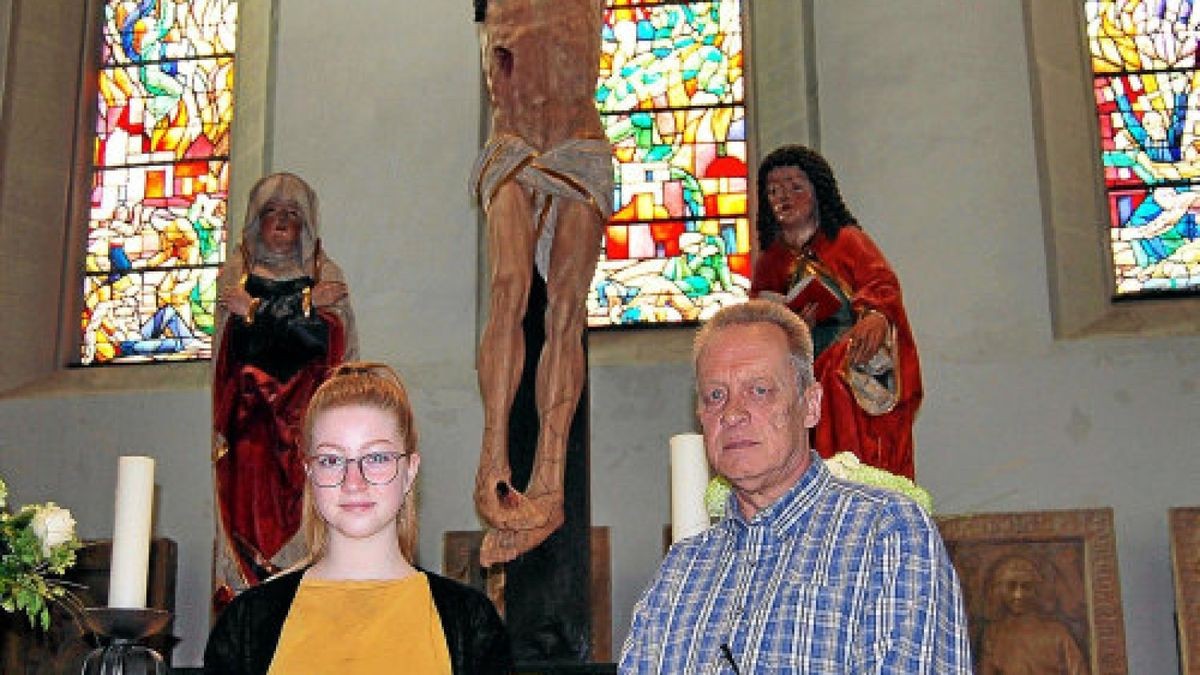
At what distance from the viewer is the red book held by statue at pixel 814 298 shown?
5.59m

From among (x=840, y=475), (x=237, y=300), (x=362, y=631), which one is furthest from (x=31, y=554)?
(x=237, y=300)

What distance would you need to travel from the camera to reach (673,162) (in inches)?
346

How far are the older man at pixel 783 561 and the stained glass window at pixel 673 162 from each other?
5.66 m

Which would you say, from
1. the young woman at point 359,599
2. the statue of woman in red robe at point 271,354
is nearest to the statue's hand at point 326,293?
the statue of woman in red robe at point 271,354

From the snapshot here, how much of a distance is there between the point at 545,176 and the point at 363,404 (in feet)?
8.36

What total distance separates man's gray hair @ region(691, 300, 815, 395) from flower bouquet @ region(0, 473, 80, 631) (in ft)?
4.14

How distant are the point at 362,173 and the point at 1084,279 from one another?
3.57 meters

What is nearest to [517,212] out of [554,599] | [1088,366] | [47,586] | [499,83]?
[499,83]

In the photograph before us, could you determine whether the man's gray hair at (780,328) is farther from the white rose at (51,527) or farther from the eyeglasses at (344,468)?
the white rose at (51,527)

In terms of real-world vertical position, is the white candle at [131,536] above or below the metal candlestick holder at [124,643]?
above

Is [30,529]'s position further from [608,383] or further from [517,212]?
[608,383]

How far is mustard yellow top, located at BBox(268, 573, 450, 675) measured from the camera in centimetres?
250

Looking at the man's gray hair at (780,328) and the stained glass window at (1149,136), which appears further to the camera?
the stained glass window at (1149,136)

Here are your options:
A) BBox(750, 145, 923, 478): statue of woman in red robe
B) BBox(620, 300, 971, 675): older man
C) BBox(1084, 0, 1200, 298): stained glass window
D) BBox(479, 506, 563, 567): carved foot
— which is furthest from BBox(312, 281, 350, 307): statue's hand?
BBox(1084, 0, 1200, 298): stained glass window
